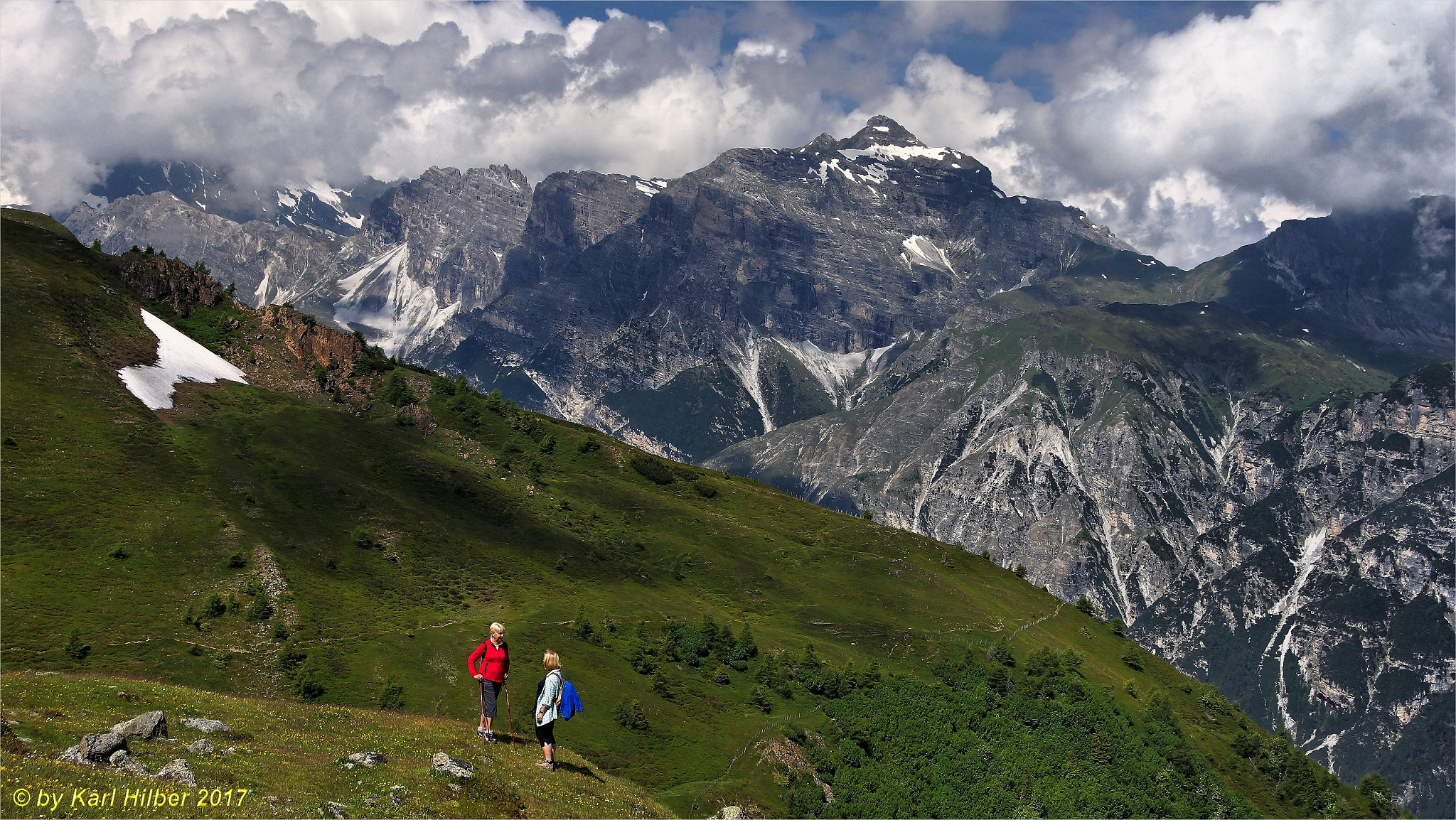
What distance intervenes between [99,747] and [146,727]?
139 inches

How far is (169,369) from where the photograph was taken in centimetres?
14350

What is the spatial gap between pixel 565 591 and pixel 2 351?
3231 inches

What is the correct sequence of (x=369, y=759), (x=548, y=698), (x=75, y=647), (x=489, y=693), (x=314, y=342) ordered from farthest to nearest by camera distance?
1. (x=314, y=342)
2. (x=75, y=647)
3. (x=489, y=693)
4. (x=548, y=698)
5. (x=369, y=759)

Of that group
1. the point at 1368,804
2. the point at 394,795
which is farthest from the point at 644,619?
the point at 1368,804

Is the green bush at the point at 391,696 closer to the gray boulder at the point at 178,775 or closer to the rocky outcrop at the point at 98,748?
the rocky outcrop at the point at 98,748

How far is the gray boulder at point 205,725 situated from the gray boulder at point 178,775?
24.7 ft

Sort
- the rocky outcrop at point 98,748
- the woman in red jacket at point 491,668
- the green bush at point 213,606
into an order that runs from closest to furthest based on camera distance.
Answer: the rocky outcrop at point 98,748, the woman in red jacket at point 491,668, the green bush at point 213,606

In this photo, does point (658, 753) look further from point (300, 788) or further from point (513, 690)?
point (300, 788)

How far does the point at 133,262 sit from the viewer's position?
170m

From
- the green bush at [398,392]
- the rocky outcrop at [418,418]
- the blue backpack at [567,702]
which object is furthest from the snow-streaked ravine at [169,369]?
the blue backpack at [567,702]

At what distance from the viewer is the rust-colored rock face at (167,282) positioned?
16800 cm

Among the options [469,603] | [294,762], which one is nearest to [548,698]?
[294,762]

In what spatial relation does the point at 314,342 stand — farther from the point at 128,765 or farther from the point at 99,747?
the point at 128,765

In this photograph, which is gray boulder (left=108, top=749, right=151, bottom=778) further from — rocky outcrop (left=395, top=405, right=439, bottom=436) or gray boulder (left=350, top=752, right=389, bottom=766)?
rocky outcrop (left=395, top=405, right=439, bottom=436)
